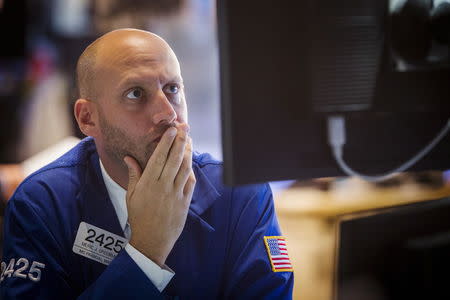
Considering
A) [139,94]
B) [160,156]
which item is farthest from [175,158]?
[139,94]

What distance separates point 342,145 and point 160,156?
318 mm

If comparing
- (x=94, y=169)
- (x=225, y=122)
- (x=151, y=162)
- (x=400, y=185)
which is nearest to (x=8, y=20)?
(x=94, y=169)

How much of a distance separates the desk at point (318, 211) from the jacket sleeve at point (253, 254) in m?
0.77

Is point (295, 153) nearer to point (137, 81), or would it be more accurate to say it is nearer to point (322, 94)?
point (322, 94)

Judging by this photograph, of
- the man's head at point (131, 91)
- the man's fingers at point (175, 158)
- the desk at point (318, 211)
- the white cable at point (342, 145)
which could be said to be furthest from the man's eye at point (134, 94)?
the desk at point (318, 211)

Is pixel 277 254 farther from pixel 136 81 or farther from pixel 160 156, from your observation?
pixel 136 81

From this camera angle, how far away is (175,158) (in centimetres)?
84

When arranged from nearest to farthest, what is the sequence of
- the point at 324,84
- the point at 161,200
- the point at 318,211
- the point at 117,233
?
the point at 324,84 < the point at 161,200 < the point at 117,233 < the point at 318,211

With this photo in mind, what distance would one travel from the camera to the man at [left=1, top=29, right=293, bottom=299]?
833 millimetres

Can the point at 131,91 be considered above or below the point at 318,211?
above

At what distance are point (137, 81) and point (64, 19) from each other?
7.25 feet

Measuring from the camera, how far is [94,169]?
98cm

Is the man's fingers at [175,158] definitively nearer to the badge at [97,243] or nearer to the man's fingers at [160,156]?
the man's fingers at [160,156]

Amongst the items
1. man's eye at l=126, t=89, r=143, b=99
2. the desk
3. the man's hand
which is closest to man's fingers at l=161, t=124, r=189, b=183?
the man's hand
